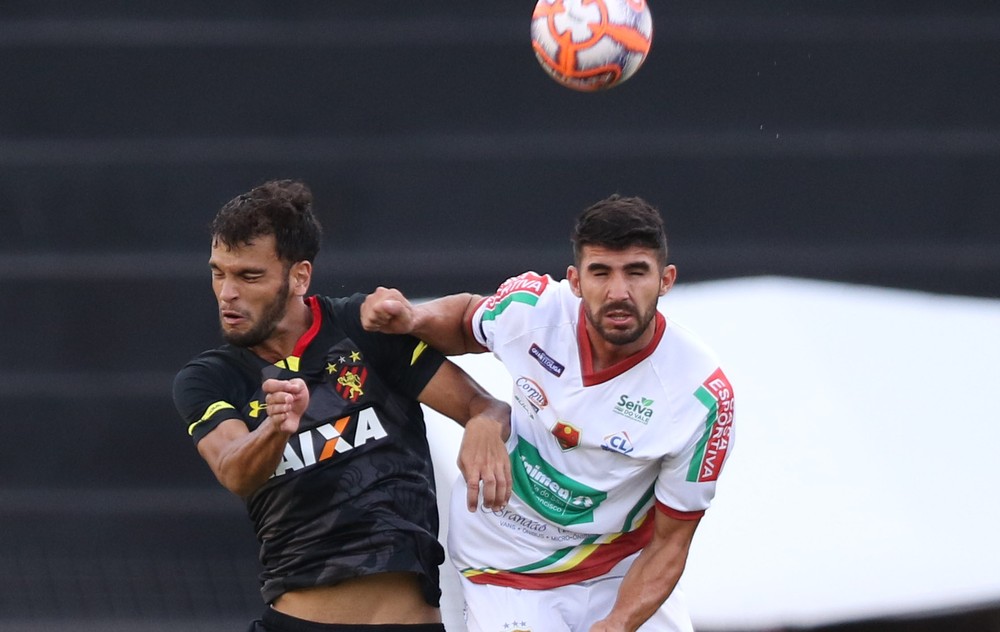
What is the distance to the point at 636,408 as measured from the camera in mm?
3152

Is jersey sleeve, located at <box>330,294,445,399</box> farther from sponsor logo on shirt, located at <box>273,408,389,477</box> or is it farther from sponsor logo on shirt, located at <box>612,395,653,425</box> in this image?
sponsor logo on shirt, located at <box>612,395,653,425</box>

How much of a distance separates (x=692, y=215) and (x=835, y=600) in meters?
1.41

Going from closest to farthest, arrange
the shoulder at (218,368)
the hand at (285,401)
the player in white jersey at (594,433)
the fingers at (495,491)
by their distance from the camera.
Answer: the hand at (285,401), the fingers at (495,491), the player in white jersey at (594,433), the shoulder at (218,368)

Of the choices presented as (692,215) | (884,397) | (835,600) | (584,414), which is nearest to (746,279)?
(692,215)

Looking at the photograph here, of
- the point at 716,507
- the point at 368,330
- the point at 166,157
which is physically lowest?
the point at 716,507

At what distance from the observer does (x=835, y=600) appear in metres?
4.61

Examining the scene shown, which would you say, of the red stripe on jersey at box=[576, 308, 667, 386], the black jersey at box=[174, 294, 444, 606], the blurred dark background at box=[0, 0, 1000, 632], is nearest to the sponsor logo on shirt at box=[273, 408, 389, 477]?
the black jersey at box=[174, 294, 444, 606]

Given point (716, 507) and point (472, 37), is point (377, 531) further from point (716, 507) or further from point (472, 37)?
point (472, 37)

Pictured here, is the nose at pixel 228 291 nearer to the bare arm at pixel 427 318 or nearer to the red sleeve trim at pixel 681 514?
the bare arm at pixel 427 318

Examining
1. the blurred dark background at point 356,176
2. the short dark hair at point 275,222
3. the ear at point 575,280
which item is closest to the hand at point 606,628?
the ear at point 575,280

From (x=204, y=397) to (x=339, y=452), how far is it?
342 millimetres

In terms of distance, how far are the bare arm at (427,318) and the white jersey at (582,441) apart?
42 millimetres

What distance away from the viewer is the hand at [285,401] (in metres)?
2.78

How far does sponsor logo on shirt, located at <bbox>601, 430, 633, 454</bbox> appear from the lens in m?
3.14
